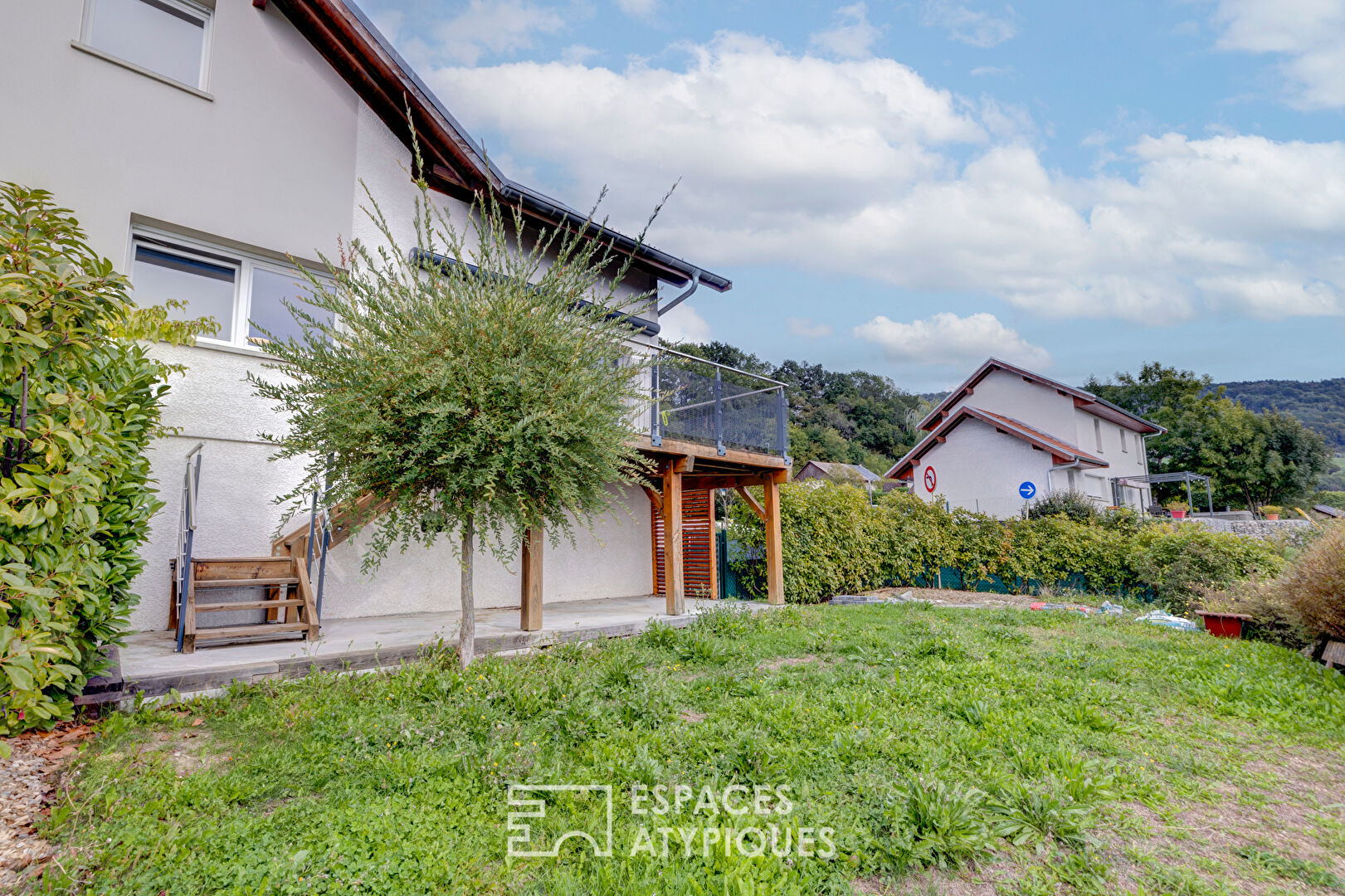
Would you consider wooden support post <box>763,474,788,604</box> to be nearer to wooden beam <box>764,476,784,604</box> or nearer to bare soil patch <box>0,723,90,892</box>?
wooden beam <box>764,476,784,604</box>

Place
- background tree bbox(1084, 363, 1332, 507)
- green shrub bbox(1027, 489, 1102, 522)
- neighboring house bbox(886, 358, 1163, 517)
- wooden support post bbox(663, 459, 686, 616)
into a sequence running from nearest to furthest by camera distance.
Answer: wooden support post bbox(663, 459, 686, 616) < green shrub bbox(1027, 489, 1102, 522) < neighboring house bbox(886, 358, 1163, 517) < background tree bbox(1084, 363, 1332, 507)

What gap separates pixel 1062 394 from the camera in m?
25.8

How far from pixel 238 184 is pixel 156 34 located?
1786mm

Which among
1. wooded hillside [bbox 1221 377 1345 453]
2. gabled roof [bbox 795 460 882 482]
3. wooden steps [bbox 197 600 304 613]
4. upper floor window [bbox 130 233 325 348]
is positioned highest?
wooded hillside [bbox 1221 377 1345 453]

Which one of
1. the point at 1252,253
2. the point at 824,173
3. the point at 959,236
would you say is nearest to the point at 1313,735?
the point at 824,173

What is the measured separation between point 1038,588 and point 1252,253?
48402 millimetres

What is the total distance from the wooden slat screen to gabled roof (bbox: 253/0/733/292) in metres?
4.67

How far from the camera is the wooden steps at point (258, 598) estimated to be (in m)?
5.39

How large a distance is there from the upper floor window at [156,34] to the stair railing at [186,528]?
4.17 m

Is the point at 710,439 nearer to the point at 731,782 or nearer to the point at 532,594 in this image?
the point at 532,594

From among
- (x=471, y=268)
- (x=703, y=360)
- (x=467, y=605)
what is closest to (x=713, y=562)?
(x=703, y=360)

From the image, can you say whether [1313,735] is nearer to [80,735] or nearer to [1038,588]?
[80,735]

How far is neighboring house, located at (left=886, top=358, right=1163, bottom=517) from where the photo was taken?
897 inches

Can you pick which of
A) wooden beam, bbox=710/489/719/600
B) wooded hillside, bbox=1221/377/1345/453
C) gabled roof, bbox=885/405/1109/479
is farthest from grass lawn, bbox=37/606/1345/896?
wooded hillside, bbox=1221/377/1345/453
